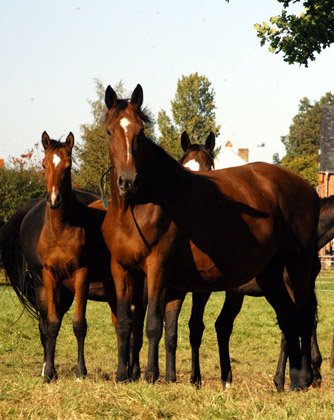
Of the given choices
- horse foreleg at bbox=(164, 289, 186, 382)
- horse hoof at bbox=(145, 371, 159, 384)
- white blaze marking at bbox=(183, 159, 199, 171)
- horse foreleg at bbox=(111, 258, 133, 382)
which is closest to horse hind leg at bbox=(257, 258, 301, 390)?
horse foreleg at bbox=(164, 289, 186, 382)

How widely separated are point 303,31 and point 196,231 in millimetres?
11668

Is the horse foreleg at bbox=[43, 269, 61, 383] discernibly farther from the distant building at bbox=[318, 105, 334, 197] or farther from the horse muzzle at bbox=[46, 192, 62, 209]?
the distant building at bbox=[318, 105, 334, 197]

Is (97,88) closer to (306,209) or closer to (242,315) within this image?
(242,315)

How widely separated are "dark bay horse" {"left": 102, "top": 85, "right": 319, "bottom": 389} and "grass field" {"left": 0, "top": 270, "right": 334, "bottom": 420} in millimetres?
711

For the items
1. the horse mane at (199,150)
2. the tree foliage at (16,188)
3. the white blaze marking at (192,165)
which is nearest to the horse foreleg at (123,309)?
the white blaze marking at (192,165)

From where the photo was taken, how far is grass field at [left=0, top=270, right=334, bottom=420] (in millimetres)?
4914

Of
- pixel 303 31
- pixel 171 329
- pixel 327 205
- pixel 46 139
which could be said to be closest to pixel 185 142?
pixel 327 205

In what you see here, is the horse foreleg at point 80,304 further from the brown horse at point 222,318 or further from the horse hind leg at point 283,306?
the horse hind leg at point 283,306

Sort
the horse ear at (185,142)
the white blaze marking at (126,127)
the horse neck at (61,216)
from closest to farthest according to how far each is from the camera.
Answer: the white blaze marking at (126,127) → the horse neck at (61,216) → the horse ear at (185,142)

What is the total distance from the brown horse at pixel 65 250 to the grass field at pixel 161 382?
23.6 inches

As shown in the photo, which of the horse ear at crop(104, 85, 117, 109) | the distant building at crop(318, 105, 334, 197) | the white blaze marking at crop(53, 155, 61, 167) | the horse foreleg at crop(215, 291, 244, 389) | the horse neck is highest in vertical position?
the distant building at crop(318, 105, 334, 197)

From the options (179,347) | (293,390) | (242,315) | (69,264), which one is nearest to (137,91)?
(69,264)

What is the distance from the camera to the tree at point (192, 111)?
6778 centimetres

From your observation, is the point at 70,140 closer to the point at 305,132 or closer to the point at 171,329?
the point at 171,329
